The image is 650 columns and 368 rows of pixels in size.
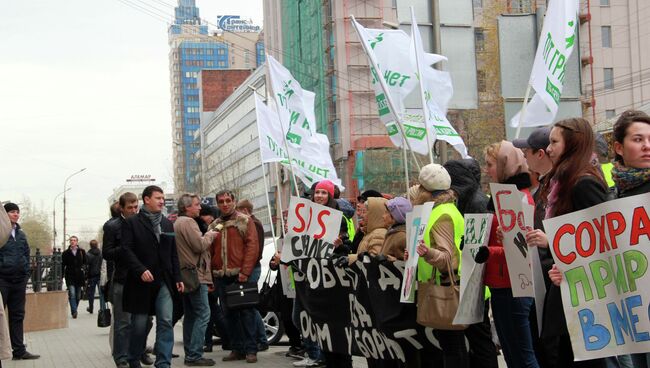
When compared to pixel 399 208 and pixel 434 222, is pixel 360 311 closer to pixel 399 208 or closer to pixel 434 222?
pixel 399 208

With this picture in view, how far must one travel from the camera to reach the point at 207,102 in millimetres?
150250

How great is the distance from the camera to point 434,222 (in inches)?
281

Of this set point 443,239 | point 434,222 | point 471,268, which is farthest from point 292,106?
point 471,268

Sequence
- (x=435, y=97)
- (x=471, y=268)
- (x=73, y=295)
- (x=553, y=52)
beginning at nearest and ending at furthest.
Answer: (x=471, y=268), (x=553, y=52), (x=435, y=97), (x=73, y=295)

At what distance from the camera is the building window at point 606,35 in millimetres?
61625

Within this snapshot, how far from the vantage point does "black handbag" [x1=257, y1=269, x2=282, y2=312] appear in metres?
12.0

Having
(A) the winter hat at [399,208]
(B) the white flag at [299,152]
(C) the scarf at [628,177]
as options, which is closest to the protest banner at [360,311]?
(A) the winter hat at [399,208]

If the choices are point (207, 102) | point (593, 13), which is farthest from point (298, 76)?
point (207, 102)

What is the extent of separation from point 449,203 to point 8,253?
7.65 metres

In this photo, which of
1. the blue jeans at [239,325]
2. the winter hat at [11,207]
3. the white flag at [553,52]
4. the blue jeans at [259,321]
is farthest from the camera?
the winter hat at [11,207]

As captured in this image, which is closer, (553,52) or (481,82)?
(553,52)

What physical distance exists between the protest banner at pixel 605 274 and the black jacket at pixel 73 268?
2052 centimetres

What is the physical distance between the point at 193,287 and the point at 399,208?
14.8 feet

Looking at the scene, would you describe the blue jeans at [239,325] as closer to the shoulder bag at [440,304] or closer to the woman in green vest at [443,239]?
the woman in green vest at [443,239]
